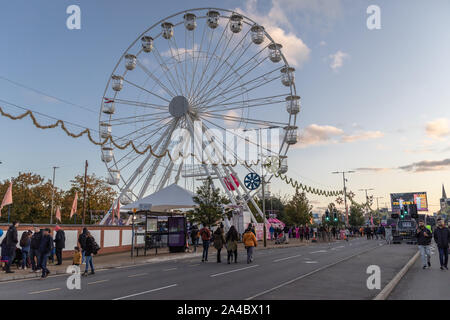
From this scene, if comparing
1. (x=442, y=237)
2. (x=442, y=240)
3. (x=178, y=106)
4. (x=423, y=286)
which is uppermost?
(x=178, y=106)

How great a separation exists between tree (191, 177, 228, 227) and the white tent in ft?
2.26

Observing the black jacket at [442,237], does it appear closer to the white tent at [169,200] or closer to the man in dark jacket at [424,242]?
the man in dark jacket at [424,242]

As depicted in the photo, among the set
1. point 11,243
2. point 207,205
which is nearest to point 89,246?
point 11,243

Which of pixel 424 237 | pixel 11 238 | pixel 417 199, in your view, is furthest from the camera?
pixel 417 199

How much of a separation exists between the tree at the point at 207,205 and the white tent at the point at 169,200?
690mm

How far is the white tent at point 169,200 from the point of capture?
2584cm

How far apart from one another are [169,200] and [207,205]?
2.78m

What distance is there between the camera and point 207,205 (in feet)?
88.8

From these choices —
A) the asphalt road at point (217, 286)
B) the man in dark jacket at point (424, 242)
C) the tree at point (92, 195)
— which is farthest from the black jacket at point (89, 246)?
the tree at point (92, 195)

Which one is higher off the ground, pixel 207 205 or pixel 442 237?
pixel 207 205

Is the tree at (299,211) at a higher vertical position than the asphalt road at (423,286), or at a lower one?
higher

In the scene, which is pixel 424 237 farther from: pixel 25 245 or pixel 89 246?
pixel 25 245
